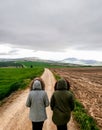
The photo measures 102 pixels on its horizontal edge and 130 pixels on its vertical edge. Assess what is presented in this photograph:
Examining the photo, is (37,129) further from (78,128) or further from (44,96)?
(78,128)

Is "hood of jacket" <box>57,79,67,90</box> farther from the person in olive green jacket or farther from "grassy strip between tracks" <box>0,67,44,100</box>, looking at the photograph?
"grassy strip between tracks" <box>0,67,44,100</box>

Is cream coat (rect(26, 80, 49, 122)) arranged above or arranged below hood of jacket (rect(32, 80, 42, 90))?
below

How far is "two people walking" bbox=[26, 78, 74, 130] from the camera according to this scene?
9086 millimetres

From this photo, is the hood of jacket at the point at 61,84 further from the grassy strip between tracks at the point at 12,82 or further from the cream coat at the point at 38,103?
the grassy strip between tracks at the point at 12,82

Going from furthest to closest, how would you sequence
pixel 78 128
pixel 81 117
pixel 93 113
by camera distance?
1. pixel 93 113
2. pixel 81 117
3. pixel 78 128

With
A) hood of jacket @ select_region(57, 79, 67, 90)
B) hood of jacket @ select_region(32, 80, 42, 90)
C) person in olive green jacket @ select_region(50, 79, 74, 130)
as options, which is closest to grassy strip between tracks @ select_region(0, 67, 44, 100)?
hood of jacket @ select_region(32, 80, 42, 90)

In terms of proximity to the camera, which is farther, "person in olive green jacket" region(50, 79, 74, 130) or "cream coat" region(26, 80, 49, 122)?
"cream coat" region(26, 80, 49, 122)

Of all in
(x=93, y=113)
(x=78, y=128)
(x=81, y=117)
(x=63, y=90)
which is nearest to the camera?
(x=63, y=90)

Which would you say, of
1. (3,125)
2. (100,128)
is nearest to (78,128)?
(100,128)

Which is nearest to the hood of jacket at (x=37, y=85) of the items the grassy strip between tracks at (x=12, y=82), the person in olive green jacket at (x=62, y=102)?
the person in olive green jacket at (x=62, y=102)

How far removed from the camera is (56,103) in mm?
9141

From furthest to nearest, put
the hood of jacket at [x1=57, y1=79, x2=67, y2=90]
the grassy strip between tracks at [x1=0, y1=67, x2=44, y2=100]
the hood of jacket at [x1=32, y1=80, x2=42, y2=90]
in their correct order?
the grassy strip between tracks at [x1=0, y1=67, x2=44, y2=100], the hood of jacket at [x1=32, y1=80, x2=42, y2=90], the hood of jacket at [x1=57, y1=79, x2=67, y2=90]

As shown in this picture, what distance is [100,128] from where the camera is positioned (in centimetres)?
1393

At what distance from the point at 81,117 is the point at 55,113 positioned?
5974 millimetres
